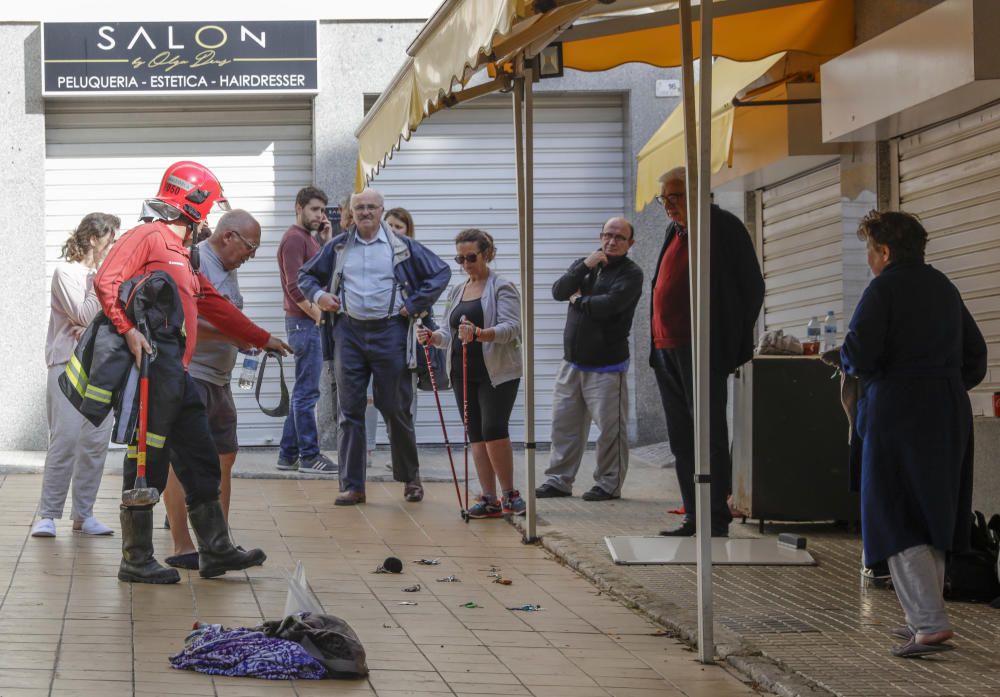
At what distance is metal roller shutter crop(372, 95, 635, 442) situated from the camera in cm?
1603

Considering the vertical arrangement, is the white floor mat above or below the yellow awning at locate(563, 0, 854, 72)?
below

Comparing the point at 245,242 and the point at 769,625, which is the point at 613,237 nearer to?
the point at 245,242

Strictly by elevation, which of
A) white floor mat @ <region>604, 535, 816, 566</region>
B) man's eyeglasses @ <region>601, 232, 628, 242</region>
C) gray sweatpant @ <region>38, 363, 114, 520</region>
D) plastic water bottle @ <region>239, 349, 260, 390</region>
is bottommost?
white floor mat @ <region>604, 535, 816, 566</region>

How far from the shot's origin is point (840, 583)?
791cm

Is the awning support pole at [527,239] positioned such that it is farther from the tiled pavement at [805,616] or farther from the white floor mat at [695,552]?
the white floor mat at [695,552]

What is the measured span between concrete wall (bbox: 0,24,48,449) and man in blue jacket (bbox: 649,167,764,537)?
833cm

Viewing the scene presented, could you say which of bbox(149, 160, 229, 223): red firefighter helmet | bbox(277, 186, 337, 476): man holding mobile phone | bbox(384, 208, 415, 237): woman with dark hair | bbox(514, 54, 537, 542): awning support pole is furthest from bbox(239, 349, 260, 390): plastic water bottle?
bbox(277, 186, 337, 476): man holding mobile phone

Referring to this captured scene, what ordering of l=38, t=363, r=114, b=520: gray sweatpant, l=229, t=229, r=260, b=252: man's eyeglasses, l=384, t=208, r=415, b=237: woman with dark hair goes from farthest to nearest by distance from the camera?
l=384, t=208, r=415, b=237: woman with dark hair, l=38, t=363, r=114, b=520: gray sweatpant, l=229, t=229, r=260, b=252: man's eyeglasses

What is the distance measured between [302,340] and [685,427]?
5.17m

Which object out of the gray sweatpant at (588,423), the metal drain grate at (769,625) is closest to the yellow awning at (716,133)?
the gray sweatpant at (588,423)

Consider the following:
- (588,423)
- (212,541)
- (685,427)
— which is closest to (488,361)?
(588,423)

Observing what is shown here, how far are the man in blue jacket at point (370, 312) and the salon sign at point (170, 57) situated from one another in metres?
4.82

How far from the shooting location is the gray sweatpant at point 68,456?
9.40 metres

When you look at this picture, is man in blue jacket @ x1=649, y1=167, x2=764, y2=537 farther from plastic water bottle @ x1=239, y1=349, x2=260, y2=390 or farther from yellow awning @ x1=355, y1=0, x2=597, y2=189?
plastic water bottle @ x1=239, y1=349, x2=260, y2=390
